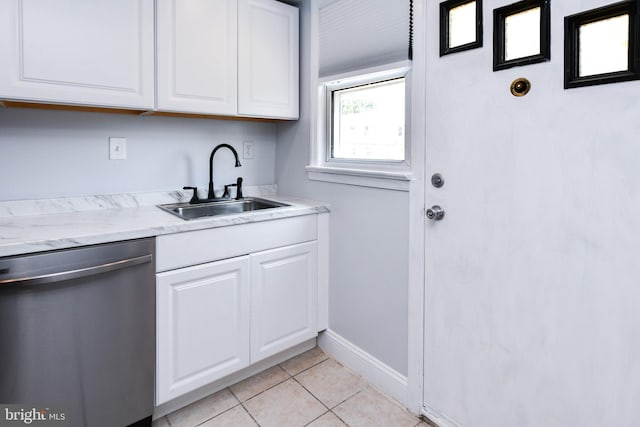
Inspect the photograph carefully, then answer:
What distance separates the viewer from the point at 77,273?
1.30m

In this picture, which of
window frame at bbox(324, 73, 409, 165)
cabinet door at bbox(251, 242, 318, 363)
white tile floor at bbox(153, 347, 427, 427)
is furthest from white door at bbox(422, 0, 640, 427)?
cabinet door at bbox(251, 242, 318, 363)

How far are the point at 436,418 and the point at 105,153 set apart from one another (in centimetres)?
201

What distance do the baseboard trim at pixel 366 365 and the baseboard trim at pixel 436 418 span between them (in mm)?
106

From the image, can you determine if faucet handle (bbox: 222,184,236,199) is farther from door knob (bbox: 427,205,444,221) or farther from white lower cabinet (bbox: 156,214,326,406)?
door knob (bbox: 427,205,444,221)

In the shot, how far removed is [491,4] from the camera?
4.33 ft

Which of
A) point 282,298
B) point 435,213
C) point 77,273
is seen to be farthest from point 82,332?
point 435,213

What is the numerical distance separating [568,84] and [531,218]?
431 mm

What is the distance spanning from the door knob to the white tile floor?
912mm

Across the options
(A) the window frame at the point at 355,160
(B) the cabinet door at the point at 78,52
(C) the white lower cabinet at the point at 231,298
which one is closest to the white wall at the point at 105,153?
(B) the cabinet door at the point at 78,52

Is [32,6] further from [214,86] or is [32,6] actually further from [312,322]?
[312,322]

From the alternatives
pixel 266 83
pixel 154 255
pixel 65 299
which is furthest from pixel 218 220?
pixel 266 83

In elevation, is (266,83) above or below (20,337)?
above

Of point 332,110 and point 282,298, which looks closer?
point 282,298

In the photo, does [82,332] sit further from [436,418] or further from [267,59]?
[267,59]
